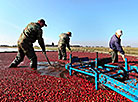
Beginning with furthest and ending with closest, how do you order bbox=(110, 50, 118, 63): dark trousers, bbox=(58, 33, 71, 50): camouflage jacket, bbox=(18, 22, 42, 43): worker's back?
bbox=(58, 33, 71, 50): camouflage jacket < bbox=(110, 50, 118, 63): dark trousers < bbox=(18, 22, 42, 43): worker's back

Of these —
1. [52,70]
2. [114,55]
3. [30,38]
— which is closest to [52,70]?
[52,70]

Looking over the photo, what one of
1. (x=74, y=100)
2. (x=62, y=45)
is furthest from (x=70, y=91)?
(x=62, y=45)

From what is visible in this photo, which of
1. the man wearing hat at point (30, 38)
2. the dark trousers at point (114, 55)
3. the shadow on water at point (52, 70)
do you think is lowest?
the shadow on water at point (52, 70)

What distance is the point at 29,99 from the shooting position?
90.2 inches

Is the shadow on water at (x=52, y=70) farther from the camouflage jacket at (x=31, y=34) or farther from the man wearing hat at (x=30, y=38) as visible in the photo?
the camouflage jacket at (x=31, y=34)

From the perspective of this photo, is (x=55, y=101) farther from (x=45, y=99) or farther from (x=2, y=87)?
(x=2, y=87)

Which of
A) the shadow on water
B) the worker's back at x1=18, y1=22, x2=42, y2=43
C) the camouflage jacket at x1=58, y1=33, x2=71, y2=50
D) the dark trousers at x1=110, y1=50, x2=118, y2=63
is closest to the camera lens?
the shadow on water

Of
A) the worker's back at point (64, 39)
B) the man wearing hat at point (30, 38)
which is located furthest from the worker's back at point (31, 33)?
the worker's back at point (64, 39)

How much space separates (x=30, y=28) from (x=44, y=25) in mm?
795

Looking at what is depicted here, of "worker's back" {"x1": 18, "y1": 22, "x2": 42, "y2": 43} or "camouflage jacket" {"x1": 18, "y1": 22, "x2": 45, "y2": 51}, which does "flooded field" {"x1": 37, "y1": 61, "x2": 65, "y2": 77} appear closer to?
"camouflage jacket" {"x1": 18, "y1": 22, "x2": 45, "y2": 51}

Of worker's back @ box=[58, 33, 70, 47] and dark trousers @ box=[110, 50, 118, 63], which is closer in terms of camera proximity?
dark trousers @ box=[110, 50, 118, 63]

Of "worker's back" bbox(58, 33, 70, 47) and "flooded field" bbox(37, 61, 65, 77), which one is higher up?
"worker's back" bbox(58, 33, 70, 47)

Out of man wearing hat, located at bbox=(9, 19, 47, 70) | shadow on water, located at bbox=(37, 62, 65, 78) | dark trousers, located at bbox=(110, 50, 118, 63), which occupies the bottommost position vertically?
shadow on water, located at bbox=(37, 62, 65, 78)

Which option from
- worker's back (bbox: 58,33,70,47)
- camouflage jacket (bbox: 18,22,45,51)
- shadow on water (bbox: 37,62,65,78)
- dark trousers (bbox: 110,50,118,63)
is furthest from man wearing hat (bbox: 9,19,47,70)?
dark trousers (bbox: 110,50,118,63)
